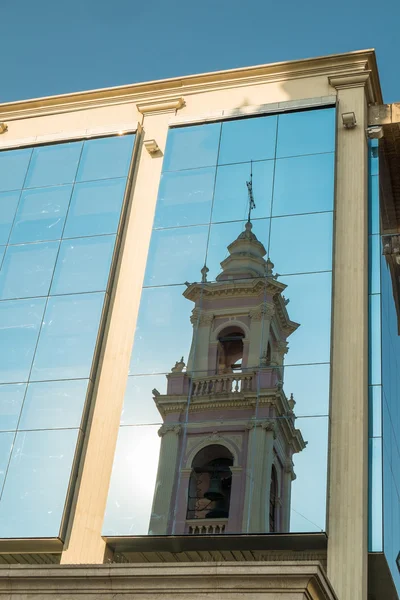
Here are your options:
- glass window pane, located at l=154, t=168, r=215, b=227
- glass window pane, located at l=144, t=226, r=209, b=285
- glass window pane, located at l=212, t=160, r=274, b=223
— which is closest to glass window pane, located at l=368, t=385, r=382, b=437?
glass window pane, located at l=144, t=226, r=209, b=285

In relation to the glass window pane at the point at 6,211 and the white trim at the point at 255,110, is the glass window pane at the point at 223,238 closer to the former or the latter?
the white trim at the point at 255,110

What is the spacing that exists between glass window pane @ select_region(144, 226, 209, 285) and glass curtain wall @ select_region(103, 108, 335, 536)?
0.03 metres

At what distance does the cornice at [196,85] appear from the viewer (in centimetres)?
2589

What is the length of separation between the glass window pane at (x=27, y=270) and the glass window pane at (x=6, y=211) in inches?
23.2

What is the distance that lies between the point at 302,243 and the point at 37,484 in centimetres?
831

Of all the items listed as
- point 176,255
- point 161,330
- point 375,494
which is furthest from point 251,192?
point 375,494

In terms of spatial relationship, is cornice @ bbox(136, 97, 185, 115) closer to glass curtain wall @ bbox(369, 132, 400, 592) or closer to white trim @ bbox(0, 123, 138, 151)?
white trim @ bbox(0, 123, 138, 151)

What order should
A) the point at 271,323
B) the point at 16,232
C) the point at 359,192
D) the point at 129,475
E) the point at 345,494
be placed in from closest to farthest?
the point at 345,494
the point at 129,475
the point at 271,323
the point at 359,192
the point at 16,232

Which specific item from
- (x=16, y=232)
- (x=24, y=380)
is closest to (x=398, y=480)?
→ (x=24, y=380)

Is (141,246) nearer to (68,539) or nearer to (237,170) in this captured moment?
(237,170)

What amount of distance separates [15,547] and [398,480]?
877cm

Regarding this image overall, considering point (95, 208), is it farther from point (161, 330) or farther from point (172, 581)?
point (172, 581)

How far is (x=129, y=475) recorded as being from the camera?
2033 cm

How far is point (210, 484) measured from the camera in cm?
1978
